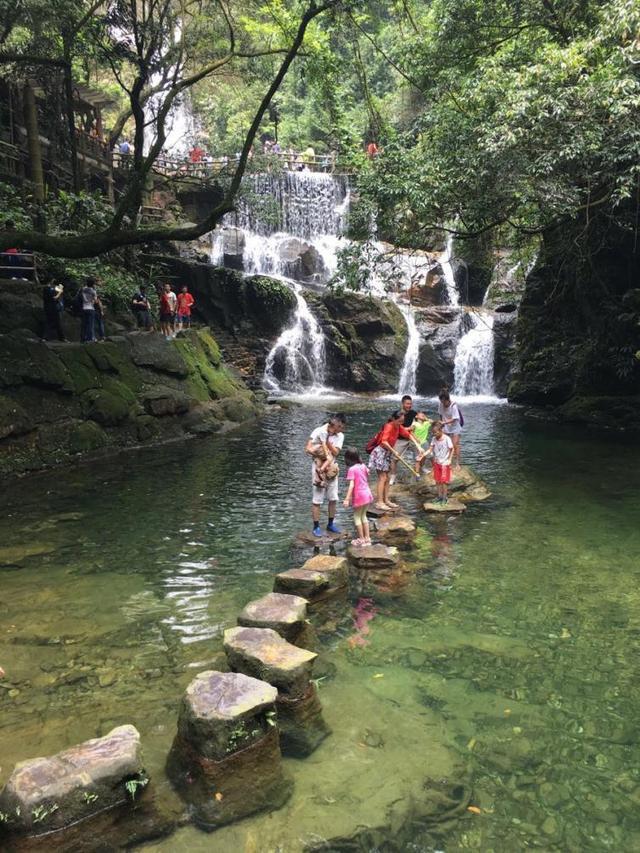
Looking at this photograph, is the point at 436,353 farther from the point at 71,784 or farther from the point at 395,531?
the point at 71,784

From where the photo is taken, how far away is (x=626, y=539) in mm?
8695

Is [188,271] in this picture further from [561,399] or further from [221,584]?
[221,584]

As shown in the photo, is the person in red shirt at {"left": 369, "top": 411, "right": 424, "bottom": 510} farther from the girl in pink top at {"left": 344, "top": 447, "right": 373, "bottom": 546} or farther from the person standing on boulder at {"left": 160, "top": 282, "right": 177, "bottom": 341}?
the person standing on boulder at {"left": 160, "top": 282, "right": 177, "bottom": 341}

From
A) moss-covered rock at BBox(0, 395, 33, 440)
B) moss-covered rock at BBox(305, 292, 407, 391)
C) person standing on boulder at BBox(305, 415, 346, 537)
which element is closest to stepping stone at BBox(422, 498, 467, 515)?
person standing on boulder at BBox(305, 415, 346, 537)

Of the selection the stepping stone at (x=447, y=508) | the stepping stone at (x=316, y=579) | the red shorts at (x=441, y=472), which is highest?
the red shorts at (x=441, y=472)

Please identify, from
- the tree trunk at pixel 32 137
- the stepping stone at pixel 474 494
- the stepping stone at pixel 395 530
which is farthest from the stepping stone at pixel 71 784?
the tree trunk at pixel 32 137

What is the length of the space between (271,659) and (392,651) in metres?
1.43

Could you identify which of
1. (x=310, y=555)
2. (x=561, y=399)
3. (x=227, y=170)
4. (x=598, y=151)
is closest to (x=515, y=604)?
(x=310, y=555)

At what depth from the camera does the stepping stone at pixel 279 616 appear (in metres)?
5.46

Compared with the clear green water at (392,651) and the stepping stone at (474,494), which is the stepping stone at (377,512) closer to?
the clear green water at (392,651)

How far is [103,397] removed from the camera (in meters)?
14.6

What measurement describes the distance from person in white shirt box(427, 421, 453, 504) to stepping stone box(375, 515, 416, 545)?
1.31 m

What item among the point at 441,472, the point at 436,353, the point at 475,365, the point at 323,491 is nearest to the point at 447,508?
the point at 441,472

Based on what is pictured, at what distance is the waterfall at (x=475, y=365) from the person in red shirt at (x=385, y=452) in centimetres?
1672
